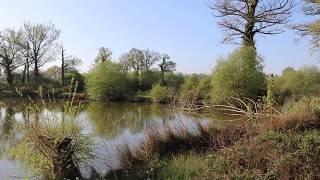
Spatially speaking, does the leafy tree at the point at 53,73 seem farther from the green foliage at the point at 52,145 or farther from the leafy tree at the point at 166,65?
the green foliage at the point at 52,145

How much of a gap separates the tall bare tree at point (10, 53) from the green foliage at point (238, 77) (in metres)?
27.1

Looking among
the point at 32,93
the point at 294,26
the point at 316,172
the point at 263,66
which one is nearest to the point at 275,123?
the point at 316,172

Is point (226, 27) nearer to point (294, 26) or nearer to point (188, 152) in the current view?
point (294, 26)

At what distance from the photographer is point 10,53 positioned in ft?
162

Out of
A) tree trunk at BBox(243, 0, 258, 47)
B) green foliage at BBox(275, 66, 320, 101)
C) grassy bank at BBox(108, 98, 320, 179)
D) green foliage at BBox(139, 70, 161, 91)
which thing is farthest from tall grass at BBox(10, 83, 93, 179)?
green foliage at BBox(139, 70, 161, 91)

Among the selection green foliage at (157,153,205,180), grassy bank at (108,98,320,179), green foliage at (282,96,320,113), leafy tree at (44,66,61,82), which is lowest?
green foliage at (157,153,205,180)

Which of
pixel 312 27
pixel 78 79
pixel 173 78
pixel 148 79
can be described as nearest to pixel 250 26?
pixel 312 27

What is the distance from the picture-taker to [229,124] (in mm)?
10508

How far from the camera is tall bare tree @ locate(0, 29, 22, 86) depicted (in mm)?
48750

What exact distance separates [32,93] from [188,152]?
124 feet

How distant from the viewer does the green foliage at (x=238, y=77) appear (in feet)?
109

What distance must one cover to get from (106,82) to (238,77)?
57.8 ft

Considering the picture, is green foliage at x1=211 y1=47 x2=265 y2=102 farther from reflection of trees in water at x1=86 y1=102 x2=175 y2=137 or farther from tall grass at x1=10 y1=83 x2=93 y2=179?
tall grass at x1=10 y1=83 x2=93 y2=179

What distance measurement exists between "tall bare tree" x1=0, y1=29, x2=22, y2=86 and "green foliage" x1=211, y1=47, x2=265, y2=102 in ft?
89.0
